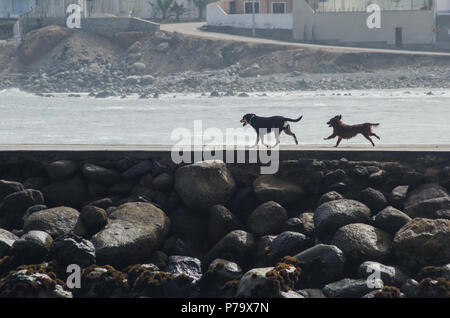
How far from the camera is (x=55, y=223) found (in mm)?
9859

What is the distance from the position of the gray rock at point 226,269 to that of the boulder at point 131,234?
2.80ft

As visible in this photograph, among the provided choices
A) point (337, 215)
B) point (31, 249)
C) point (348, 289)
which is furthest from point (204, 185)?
point (348, 289)

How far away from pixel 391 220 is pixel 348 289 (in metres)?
1.40

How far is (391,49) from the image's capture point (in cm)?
5372

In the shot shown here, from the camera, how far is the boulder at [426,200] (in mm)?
9844

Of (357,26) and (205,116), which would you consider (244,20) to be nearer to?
(357,26)

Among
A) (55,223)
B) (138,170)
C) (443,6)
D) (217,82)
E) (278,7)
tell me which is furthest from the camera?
(278,7)

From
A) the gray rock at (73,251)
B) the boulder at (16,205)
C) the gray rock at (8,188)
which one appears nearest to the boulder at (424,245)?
the gray rock at (73,251)

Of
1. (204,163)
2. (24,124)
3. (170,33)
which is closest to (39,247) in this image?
(204,163)

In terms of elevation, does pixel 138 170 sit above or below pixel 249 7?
below

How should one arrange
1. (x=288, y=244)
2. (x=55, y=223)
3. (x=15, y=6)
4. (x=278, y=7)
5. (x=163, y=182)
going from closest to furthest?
1. (x=288, y=244)
2. (x=55, y=223)
3. (x=163, y=182)
4. (x=278, y=7)
5. (x=15, y=6)

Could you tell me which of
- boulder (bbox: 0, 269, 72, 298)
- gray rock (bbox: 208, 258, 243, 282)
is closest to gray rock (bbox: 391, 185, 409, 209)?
gray rock (bbox: 208, 258, 243, 282)

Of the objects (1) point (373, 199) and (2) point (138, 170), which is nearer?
(1) point (373, 199)

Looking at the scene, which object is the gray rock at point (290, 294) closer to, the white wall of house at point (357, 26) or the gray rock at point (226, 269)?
the gray rock at point (226, 269)
